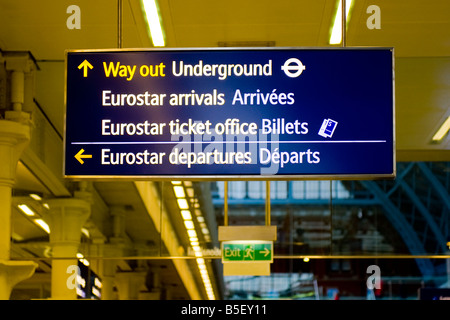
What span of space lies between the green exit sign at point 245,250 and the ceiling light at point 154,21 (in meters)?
4.10

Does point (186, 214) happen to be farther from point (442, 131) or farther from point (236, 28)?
point (236, 28)

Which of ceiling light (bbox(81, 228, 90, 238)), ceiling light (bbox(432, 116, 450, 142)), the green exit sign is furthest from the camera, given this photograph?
ceiling light (bbox(81, 228, 90, 238))

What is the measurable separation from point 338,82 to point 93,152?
1.75 meters

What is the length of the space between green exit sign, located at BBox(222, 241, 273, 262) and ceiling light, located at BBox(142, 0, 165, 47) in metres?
4.10

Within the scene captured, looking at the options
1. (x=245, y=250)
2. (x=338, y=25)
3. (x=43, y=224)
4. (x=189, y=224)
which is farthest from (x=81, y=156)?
(x=43, y=224)

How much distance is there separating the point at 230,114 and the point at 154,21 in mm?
3059

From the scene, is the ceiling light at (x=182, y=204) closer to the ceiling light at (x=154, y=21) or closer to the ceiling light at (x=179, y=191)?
the ceiling light at (x=179, y=191)

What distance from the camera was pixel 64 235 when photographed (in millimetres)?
13281

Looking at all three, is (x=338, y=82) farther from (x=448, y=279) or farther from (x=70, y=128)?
(x=448, y=279)

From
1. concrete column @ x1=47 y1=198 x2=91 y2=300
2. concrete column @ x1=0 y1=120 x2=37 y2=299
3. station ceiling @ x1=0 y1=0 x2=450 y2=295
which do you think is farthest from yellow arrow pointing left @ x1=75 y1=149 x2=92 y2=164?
concrete column @ x1=47 y1=198 x2=91 y2=300

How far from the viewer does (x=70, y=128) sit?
21.2 ft

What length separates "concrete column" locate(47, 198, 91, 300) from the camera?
13266 millimetres

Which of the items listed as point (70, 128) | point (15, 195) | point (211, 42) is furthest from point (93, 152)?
point (15, 195)

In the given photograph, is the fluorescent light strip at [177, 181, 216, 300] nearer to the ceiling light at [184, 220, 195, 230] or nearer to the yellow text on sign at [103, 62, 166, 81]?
the ceiling light at [184, 220, 195, 230]
